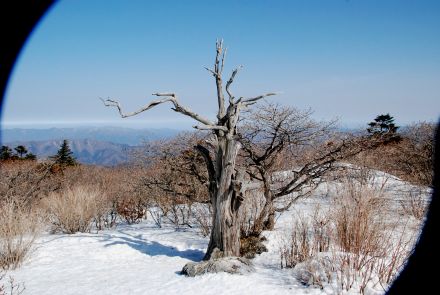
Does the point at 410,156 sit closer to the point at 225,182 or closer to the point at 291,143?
the point at 291,143

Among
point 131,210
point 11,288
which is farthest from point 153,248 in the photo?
point 131,210

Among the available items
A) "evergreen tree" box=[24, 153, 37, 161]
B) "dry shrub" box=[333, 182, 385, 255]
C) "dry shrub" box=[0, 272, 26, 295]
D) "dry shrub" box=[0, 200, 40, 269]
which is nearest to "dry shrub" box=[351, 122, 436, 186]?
"dry shrub" box=[333, 182, 385, 255]

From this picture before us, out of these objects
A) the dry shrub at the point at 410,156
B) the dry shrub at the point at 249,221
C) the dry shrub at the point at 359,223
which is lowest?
the dry shrub at the point at 249,221

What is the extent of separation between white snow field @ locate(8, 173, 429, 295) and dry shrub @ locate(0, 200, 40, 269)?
19 centimetres

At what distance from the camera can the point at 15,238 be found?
6520mm

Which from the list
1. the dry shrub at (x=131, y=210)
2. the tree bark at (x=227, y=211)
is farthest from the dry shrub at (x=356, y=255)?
the dry shrub at (x=131, y=210)

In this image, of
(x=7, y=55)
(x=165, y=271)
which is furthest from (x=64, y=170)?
(x=7, y=55)

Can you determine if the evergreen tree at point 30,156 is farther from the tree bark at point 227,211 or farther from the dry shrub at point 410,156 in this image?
the tree bark at point 227,211

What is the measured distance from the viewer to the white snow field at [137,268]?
509 cm

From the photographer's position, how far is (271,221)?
27.4 feet

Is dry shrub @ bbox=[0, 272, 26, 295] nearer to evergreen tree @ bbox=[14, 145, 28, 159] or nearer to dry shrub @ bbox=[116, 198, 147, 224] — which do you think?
dry shrub @ bbox=[116, 198, 147, 224]

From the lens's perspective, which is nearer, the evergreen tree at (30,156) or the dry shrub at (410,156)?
the dry shrub at (410,156)

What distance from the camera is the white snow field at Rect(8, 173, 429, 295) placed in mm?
5086

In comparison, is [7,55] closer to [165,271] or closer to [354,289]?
[165,271]
